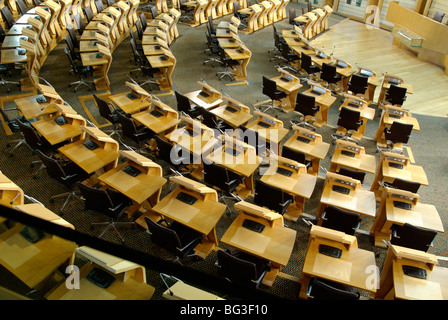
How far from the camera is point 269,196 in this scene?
5.26m

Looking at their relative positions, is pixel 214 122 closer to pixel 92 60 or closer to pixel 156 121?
pixel 156 121

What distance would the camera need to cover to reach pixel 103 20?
10.5m

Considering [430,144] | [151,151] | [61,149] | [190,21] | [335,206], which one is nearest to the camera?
[335,206]

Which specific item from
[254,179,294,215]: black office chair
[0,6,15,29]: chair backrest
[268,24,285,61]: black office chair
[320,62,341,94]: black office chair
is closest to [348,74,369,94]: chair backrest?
[320,62,341,94]: black office chair

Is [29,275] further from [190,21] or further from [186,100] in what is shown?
[190,21]

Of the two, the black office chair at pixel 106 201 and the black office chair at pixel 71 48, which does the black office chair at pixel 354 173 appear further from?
the black office chair at pixel 71 48

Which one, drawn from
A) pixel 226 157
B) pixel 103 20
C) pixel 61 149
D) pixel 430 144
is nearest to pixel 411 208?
pixel 226 157

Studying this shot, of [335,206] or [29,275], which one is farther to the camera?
[335,206]

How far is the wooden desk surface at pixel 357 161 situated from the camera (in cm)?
595

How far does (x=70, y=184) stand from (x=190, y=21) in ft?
35.5

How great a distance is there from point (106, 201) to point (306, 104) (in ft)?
16.3

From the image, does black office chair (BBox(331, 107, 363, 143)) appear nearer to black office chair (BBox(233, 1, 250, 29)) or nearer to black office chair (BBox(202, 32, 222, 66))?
black office chair (BBox(202, 32, 222, 66))

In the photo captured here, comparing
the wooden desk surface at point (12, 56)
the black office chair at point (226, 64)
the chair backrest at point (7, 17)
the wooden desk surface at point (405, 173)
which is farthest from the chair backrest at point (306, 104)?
the chair backrest at point (7, 17)

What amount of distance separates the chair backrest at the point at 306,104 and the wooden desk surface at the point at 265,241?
3992mm
